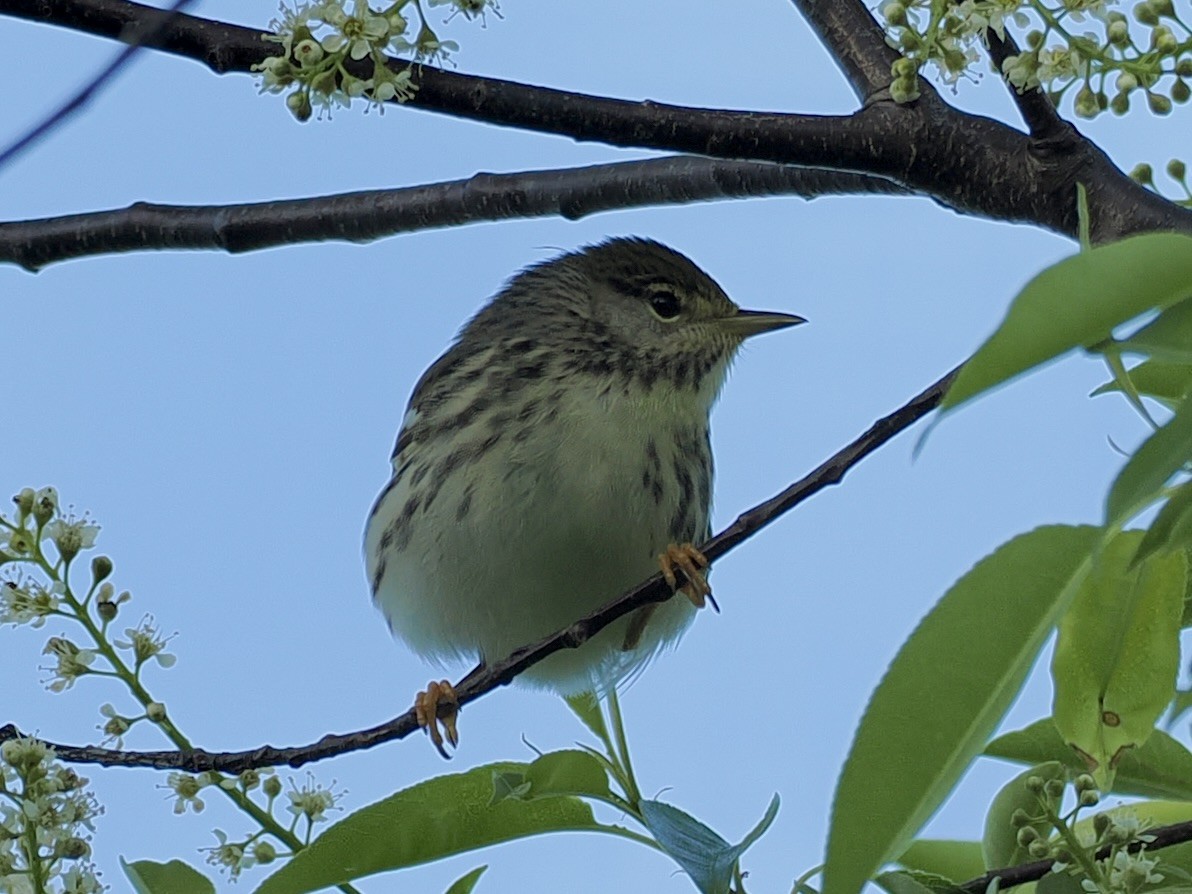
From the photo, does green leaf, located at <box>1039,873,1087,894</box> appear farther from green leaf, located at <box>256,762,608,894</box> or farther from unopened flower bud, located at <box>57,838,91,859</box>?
unopened flower bud, located at <box>57,838,91,859</box>

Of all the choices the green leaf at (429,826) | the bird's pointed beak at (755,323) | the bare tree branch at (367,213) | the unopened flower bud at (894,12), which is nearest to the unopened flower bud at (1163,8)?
the unopened flower bud at (894,12)

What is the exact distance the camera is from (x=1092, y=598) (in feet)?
4.58

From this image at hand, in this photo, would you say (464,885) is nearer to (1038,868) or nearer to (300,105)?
(1038,868)

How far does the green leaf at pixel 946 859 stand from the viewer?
1.79 m

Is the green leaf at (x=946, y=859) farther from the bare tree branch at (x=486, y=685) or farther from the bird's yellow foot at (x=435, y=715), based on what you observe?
the bird's yellow foot at (x=435, y=715)

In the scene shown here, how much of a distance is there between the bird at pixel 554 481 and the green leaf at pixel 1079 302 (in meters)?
1.77

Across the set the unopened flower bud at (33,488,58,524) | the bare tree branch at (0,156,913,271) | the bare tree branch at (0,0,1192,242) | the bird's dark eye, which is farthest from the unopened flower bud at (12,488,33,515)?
the bird's dark eye

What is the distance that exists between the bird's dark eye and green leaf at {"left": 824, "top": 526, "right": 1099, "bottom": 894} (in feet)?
8.91

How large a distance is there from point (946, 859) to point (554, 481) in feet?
4.97

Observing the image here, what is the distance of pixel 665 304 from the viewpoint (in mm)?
3982

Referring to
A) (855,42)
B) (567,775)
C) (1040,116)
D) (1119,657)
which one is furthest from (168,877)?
(855,42)

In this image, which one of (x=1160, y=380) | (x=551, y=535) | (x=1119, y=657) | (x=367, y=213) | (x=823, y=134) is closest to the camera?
(x=1119, y=657)

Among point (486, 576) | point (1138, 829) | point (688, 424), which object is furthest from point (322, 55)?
point (688, 424)

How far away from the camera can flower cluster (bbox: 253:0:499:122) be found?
5.63ft
